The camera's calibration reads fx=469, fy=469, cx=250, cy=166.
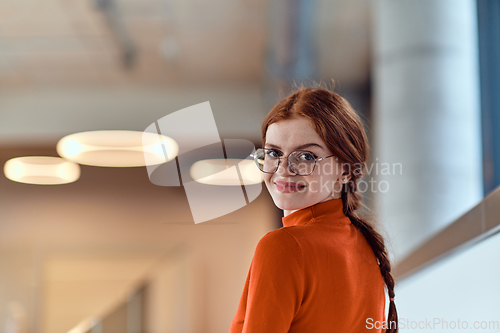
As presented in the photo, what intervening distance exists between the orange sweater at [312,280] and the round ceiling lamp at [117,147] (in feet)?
9.48

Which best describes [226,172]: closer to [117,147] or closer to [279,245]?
[117,147]

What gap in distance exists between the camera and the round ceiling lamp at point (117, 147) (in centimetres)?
370

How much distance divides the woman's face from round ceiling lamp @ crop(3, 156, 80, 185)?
11.1 feet

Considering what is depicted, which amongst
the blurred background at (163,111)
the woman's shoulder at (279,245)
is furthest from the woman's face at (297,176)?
the blurred background at (163,111)

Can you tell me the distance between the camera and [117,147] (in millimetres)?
3963

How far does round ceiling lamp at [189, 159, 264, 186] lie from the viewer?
97.9 inches

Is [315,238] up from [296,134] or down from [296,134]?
down

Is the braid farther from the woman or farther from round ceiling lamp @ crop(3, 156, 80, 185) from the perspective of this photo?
round ceiling lamp @ crop(3, 156, 80, 185)

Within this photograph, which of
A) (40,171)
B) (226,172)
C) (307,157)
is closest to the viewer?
(307,157)

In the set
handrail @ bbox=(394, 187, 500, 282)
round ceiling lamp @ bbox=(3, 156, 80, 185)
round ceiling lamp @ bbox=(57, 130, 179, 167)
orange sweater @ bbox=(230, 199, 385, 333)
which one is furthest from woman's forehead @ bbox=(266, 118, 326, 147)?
round ceiling lamp @ bbox=(3, 156, 80, 185)

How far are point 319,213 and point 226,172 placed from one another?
2352mm
